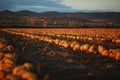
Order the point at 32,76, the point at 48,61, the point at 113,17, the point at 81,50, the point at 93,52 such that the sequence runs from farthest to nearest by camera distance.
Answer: the point at 113,17
the point at 81,50
the point at 93,52
the point at 48,61
the point at 32,76

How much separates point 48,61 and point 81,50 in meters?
5.02

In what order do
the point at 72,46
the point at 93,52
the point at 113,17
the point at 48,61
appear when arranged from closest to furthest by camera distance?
the point at 48,61 → the point at 93,52 → the point at 72,46 → the point at 113,17

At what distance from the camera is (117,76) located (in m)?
10.3

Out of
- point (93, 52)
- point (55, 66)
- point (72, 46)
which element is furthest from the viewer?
point (72, 46)

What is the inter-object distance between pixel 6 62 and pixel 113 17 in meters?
157

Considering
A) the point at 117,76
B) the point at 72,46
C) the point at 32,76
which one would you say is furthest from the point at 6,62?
the point at 72,46

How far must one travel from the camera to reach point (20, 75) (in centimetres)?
925

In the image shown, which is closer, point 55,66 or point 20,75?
point 20,75

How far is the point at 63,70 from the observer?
1109 centimetres

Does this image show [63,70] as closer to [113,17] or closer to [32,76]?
[32,76]

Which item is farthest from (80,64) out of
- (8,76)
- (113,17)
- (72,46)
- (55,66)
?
(113,17)

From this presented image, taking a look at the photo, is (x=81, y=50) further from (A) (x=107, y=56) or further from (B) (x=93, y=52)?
(A) (x=107, y=56)

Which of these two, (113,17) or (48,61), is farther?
(113,17)

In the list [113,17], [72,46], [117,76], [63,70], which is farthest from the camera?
[113,17]
